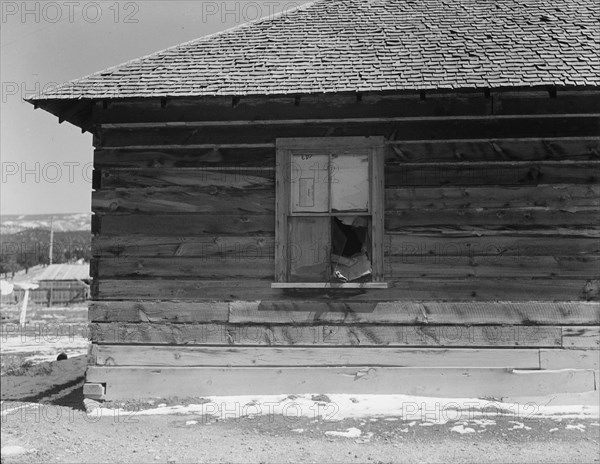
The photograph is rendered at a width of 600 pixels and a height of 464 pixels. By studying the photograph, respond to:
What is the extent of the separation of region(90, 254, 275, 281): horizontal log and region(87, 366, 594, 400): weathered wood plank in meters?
1.11

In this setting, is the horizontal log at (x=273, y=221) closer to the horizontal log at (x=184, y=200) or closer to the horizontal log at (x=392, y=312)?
the horizontal log at (x=184, y=200)

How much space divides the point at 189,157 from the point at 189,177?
24cm

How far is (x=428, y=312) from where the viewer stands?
7.80 metres

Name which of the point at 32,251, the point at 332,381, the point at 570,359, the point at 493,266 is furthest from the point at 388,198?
the point at 32,251

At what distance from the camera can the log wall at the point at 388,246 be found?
7.77m

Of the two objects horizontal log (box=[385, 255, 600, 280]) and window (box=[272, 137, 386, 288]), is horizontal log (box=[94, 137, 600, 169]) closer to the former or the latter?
window (box=[272, 137, 386, 288])

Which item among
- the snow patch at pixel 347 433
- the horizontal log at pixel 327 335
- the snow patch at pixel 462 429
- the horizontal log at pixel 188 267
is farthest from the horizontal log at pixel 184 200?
the snow patch at pixel 462 429

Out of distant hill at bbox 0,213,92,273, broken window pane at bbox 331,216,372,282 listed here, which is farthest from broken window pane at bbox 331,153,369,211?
distant hill at bbox 0,213,92,273

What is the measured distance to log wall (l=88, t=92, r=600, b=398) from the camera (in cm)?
777

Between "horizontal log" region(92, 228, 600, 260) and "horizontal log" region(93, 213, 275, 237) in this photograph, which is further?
"horizontal log" region(93, 213, 275, 237)

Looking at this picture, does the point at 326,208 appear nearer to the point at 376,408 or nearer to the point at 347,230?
the point at 347,230

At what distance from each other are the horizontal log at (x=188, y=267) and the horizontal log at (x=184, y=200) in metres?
0.58

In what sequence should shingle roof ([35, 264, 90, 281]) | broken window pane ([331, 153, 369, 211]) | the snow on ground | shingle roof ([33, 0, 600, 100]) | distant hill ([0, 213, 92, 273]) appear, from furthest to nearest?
distant hill ([0, 213, 92, 273]) → shingle roof ([35, 264, 90, 281]) → broken window pane ([331, 153, 369, 211]) → shingle roof ([33, 0, 600, 100]) → the snow on ground

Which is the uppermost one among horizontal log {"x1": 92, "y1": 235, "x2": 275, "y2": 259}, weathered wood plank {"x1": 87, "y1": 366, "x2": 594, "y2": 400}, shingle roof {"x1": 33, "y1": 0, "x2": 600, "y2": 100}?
shingle roof {"x1": 33, "y1": 0, "x2": 600, "y2": 100}
